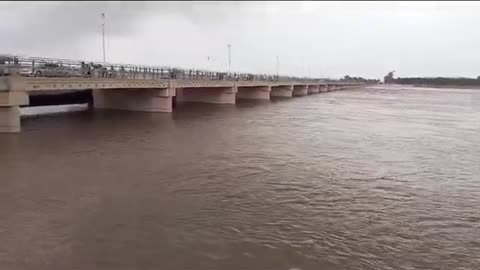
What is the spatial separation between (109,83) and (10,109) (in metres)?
9.08

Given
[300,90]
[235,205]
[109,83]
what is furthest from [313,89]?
[235,205]

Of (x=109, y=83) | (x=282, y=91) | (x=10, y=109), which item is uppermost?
(x=109, y=83)

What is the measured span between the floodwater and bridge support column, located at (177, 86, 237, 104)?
38.5m

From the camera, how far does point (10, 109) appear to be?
2220 cm

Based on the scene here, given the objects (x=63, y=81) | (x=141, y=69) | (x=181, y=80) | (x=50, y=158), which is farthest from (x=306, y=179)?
(x=181, y=80)

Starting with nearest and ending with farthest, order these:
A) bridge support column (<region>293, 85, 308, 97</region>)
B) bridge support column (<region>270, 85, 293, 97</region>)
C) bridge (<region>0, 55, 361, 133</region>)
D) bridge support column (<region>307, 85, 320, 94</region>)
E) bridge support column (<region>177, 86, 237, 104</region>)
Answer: bridge (<region>0, 55, 361, 133</region>)
bridge support column (<region>177, 86, 237, 104</region>)
bridge support column (<region>270, 85, 293, 97</region>)
bridge support column (<region>293, 85, 308, 97</region>)
bridge support column (<region>307, 85, 320, 94</region>)

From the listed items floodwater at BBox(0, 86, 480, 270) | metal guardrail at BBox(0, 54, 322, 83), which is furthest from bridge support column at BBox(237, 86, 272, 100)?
floodwater at BBox(0, 86, 480, 270)

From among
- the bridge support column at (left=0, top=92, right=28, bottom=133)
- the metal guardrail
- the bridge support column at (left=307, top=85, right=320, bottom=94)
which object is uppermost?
the metal guardrail

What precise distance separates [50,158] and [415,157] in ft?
48.1

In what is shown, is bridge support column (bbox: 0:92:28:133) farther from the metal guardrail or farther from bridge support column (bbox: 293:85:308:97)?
bridge support column (bbox: 293:85:308:97)

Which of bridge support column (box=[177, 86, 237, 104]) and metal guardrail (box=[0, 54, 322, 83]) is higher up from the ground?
metal guardrail (box=[0, 54, 322, 83])

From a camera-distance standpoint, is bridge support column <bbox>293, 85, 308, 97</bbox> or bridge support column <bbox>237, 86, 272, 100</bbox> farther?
bridge support column <bbox>293, 85, 308, 97</bbox>

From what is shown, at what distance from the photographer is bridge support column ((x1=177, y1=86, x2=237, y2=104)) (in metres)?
60.4

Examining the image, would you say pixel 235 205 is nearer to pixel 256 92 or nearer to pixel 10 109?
pixel 10 109
